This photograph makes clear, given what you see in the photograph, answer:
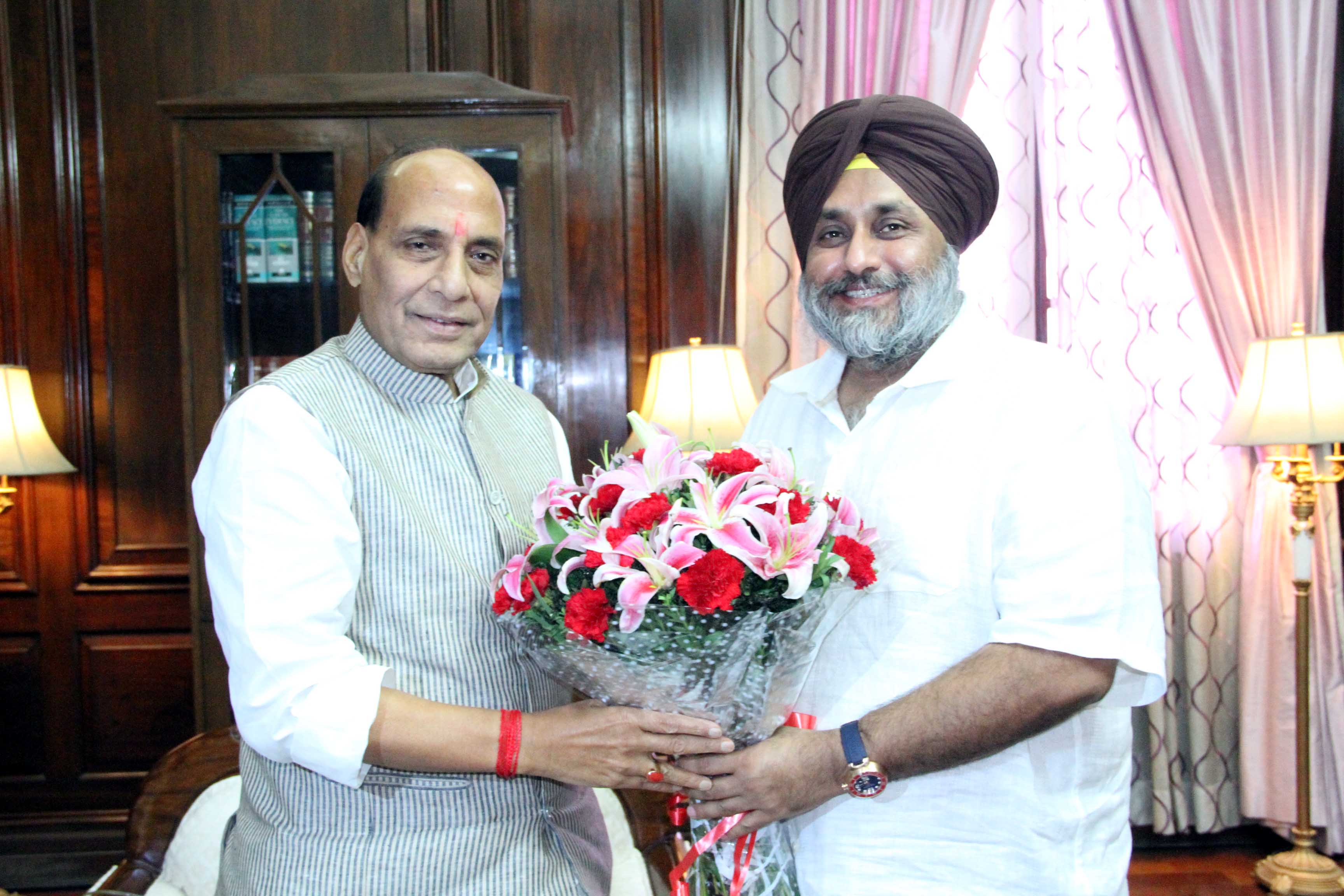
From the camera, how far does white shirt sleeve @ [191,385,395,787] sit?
4.03 feet

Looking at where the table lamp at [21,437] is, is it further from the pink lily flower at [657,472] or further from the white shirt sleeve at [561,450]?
the pink lily flower at [657,472]

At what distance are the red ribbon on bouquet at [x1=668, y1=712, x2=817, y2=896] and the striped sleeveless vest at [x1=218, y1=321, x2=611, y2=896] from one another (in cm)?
15

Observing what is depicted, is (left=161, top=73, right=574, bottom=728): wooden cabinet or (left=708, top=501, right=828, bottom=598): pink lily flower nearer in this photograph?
(left=708, top=501, right=828, bottom=598): pink lily flower

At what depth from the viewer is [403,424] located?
56.5 inches

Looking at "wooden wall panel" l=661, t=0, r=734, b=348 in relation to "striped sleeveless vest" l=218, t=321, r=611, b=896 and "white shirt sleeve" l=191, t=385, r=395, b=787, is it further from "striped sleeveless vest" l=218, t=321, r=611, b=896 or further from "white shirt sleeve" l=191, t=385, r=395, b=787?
"white shirt sleeve" l=191, t=385, r=395, b=787

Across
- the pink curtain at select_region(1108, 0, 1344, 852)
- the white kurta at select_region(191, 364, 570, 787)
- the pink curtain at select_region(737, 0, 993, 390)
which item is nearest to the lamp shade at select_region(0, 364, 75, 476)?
the pink curtain at select_region(737, 0, 993, 390)

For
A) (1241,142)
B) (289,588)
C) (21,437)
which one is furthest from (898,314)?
(21,437)

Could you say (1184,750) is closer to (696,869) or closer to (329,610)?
(696,869)

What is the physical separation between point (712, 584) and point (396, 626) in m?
0.47

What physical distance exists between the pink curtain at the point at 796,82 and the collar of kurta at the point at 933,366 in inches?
77.5

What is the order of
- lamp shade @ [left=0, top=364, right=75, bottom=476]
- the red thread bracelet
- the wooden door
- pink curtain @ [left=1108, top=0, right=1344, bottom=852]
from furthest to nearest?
1. pink curtain @ [left=1108, top=0, right=1344, bottom=852]
2. lamp shade @ [left=0, top=364, right=75, bottom=476]
3. the wooden door
4. the red thread bracelet

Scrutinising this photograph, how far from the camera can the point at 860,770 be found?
1.31 meters

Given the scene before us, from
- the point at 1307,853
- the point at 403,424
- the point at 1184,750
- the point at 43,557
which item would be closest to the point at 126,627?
the point at 43,557

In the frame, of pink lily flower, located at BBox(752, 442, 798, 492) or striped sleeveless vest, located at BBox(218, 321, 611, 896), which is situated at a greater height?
pink lily flower, located at BBox(752, 442, 798, 492)
